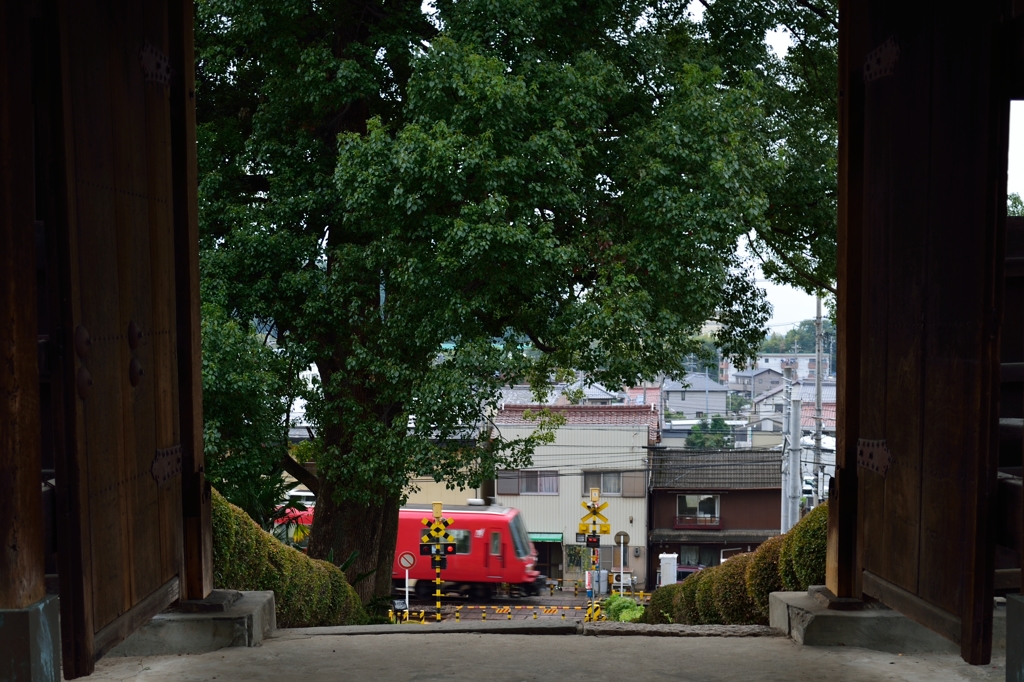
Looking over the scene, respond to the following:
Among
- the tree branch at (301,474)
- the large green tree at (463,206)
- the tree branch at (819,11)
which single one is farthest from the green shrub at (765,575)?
the tree branch at (301,474)

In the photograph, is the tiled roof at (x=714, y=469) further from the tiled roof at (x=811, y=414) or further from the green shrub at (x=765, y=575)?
the green shrub at (x=765, y=575)

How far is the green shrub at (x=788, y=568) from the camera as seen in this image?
5.74 metres

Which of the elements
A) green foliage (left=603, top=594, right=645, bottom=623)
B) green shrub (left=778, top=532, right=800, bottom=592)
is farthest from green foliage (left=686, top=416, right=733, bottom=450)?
green shrub (left=778, top=532, right=800, bottom=592)

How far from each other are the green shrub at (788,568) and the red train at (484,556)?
64.9ft

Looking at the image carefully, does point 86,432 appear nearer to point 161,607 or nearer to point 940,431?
point 161,607

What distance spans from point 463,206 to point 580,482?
2055 centimetres

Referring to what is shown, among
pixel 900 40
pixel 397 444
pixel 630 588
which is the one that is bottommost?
pixel 630 588

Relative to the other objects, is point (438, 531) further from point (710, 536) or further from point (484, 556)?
point (710, 536)

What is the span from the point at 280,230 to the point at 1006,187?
1005 cm

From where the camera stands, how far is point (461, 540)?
2561cm

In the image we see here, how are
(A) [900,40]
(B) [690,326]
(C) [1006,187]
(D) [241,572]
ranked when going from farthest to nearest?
(B) [690,326] < (D) [241,572] < (A) [900,40] < (C) [1006,187]

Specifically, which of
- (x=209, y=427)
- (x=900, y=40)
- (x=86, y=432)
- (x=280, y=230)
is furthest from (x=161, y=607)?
(x=280, y=230)

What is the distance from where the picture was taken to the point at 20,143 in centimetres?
287

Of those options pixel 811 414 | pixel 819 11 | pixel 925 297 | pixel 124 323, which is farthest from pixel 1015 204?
pixel 811 414
